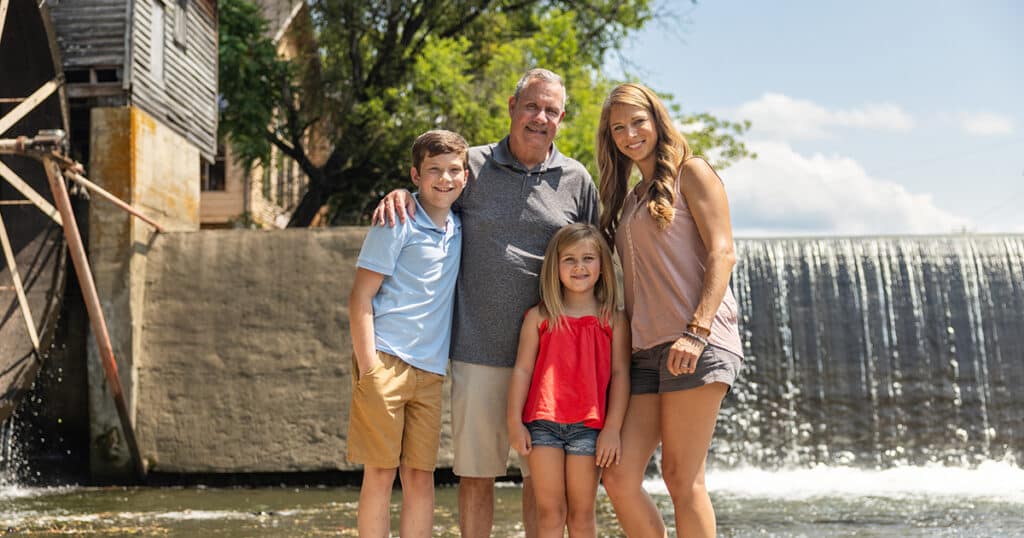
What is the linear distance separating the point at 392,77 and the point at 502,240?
1630 centimetres

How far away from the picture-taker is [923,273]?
37.4 feet

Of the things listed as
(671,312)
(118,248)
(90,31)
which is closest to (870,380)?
(118,248)

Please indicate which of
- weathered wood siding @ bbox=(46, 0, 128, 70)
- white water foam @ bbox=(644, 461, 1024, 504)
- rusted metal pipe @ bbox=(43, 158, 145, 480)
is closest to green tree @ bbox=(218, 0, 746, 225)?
weathered wood siding @ bbox=(46, 0, 128, 70)

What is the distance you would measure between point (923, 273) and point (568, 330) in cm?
849

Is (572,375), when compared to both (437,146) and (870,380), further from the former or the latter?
(870,380)

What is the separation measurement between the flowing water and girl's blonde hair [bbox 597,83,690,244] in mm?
4739

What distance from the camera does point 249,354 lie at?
905 cm

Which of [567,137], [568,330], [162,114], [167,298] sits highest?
[567,137]

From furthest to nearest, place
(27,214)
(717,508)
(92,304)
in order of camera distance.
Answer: (27,214)
(92,304)
(717,508)

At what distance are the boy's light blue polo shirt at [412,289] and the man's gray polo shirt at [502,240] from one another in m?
0.10

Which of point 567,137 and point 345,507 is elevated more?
point 567,137

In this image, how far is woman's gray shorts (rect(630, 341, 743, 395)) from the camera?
11.8 ft

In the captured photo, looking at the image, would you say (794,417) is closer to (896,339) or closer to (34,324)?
(896,339)

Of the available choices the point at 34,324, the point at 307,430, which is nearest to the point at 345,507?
the point at 307,430
